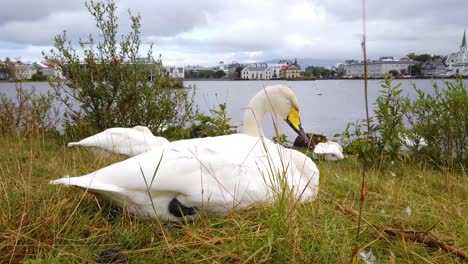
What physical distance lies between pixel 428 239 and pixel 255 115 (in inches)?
96.1

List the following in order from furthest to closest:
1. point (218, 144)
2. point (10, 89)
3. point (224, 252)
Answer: point (10, 89)
point (218, 144)
point (224, 252)

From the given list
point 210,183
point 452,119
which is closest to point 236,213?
point 210,183

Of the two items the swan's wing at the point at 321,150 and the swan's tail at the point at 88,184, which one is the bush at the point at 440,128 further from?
the swan's tail at the point at 88,184

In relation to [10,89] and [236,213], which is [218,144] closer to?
[236,213]

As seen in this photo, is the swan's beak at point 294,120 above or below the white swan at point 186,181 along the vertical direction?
above

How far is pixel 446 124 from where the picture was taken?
749cm

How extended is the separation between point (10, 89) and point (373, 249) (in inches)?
420

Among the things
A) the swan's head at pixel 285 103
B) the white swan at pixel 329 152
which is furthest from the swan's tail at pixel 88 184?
the white swan at pixel 329 152

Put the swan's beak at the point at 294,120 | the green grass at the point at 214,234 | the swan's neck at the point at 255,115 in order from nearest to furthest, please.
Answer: the green grass at the point at 214,234
the swan's neck at the point at 255,115
the swan's beak at the point at 294,120

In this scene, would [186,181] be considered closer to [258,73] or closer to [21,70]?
[21,70]

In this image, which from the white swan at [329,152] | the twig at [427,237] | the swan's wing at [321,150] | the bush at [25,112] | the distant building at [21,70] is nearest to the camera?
the twig at [427,237]

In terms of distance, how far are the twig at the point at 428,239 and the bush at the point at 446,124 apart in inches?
210

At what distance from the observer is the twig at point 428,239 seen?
7.73ft

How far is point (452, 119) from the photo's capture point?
24.6 ft
